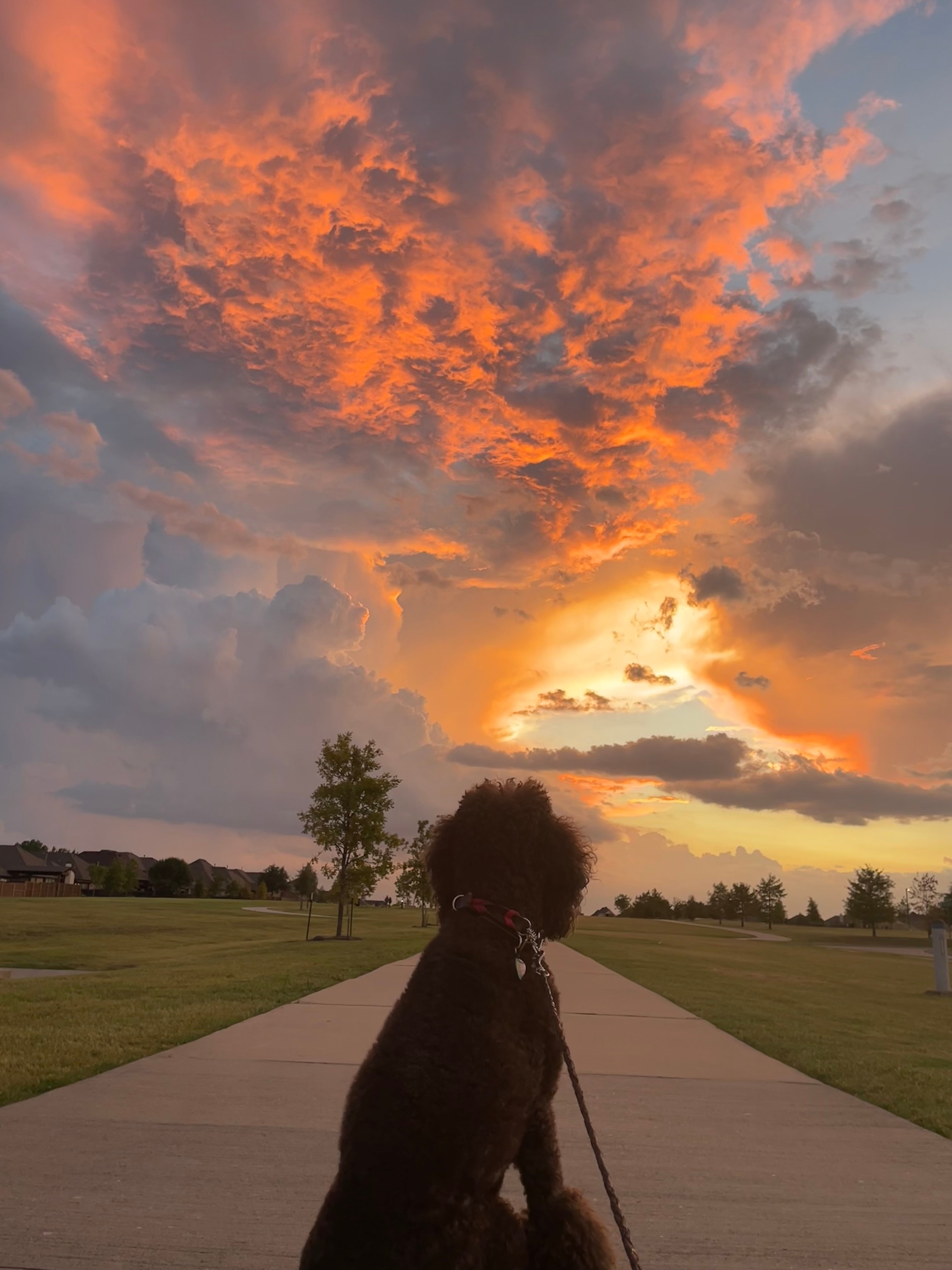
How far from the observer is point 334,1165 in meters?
4.35

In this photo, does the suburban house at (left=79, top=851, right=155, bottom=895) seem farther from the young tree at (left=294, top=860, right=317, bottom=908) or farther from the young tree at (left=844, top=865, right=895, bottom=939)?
the young tree at (left=844, top=865, right=895, bottom=939)

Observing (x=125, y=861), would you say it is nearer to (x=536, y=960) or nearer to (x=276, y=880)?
(x=276, y=880)

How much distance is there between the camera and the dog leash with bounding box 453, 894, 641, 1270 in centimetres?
252

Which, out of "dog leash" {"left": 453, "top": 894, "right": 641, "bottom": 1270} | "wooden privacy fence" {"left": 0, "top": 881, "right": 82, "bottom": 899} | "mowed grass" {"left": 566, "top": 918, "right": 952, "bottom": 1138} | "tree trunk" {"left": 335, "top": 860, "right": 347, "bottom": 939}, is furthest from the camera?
"wooden privacy fence" {"left": 0, "top": 881, "right": 82, "bottom": 899}

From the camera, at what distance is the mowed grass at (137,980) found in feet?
23.7

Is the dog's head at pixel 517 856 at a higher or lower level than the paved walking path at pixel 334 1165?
higher

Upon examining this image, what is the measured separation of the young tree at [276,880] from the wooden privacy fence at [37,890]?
109 feet

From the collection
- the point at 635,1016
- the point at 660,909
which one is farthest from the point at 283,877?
the point at 635,1016

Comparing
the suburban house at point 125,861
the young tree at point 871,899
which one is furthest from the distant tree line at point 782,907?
the suburban house at point 125,861

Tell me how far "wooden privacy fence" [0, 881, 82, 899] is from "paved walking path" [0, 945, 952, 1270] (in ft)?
187

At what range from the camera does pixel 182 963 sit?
17000 mm

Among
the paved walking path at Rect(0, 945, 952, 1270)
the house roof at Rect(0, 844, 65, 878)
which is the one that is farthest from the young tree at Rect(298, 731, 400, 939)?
the house roof at Rect(0, 844, 65, 878)

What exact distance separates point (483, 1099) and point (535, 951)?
19.2 inches

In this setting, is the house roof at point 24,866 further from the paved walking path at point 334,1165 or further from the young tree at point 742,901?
the paved walking path at point 334,1165
